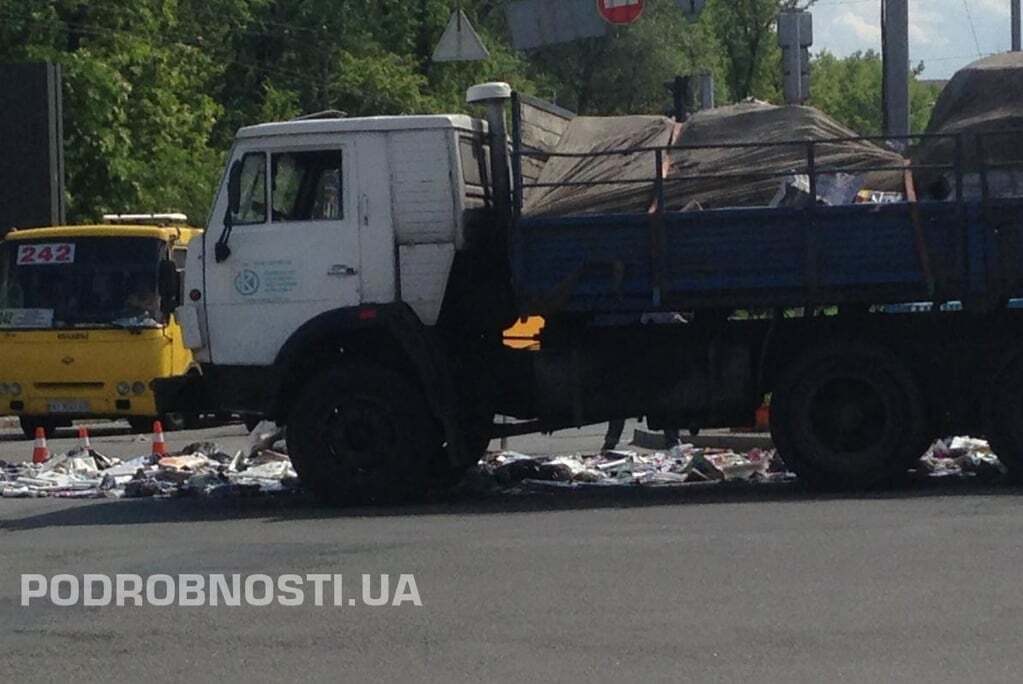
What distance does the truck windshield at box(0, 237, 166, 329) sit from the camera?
21.4 m

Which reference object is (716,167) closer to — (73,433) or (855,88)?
(73,433)

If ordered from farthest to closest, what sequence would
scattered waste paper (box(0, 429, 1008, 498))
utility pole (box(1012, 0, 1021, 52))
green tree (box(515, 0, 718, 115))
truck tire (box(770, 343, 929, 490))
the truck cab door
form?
green tree (box(515, 0, 718, 115))
utility pole (box(1012, 0, 1021, 52))
scattered waste paper (box(0, 429, 1008, 498))
the truck cab door
truck tire (box(770, 343, 929, 490))

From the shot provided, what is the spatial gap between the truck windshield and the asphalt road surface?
8.29 meters

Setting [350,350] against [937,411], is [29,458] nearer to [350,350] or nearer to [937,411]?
[350,350]

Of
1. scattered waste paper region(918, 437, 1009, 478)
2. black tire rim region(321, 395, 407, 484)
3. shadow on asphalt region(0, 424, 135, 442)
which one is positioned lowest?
shadow on asphalt region(0, 424, 135, 442)

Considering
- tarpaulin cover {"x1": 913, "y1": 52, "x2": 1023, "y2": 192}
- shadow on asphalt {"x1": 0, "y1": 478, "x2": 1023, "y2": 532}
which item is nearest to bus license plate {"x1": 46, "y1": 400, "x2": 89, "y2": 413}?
shadow on asphalt {"x1": 0, "y1": 478, "x2": 1023, "y2": 532}

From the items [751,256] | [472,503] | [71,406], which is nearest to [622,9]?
[71,406]

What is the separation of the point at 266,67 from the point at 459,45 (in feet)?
114

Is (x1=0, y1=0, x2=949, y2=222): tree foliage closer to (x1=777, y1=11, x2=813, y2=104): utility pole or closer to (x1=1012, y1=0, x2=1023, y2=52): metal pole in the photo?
(x1=1012, y1=0, x2=1023, y2=52): metal pole

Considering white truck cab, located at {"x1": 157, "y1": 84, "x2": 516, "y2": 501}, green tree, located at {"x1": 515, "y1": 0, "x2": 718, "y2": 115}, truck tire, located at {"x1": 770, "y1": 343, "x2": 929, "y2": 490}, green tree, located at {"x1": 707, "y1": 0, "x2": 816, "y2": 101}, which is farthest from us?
green tree, located at {"x1": 707, "y1": 0, "x2": 816, "y2": 101}

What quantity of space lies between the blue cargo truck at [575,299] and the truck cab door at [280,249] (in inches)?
0.6

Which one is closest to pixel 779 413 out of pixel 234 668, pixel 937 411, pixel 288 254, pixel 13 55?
pixel 937 411

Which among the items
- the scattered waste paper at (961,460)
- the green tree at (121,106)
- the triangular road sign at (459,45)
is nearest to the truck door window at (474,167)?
the scattered waste paper at (961,460)

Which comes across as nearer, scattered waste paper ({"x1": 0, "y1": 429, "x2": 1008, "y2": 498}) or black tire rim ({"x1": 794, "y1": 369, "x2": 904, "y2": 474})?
black tire rim ({"x1": 794, "y1": 369, "x2": 904, "y2": 474})
